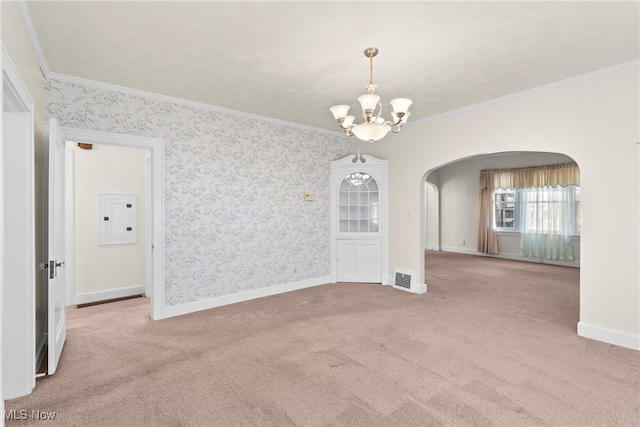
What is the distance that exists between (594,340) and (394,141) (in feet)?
11.5

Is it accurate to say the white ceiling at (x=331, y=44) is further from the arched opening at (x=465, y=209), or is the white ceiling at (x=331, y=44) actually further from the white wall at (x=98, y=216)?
the arched opening at (x=465, y=209)

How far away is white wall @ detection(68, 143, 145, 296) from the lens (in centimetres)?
449

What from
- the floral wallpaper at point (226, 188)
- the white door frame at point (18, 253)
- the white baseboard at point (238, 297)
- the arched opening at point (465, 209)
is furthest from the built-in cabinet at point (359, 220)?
the white door frame at point (18, 253)

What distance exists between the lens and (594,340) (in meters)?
3.12

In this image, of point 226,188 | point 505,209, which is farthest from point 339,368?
point 505,209

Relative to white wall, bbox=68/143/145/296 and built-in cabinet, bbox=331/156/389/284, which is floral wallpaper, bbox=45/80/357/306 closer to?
built-in cabinet, bbox=331/156/389/284

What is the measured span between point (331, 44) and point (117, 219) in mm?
4062

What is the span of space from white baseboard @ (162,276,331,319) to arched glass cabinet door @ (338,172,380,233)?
1006 mm

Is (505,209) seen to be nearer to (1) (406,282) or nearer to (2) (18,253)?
(1) (406,282)

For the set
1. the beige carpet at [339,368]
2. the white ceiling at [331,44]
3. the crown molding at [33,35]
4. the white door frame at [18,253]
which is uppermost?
the white ceiling at [331,44]

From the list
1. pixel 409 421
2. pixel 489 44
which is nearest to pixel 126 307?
pixel 409 421

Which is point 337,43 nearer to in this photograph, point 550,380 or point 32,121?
point 32,121

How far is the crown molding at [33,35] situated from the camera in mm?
2084

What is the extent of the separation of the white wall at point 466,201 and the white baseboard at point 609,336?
522cm
